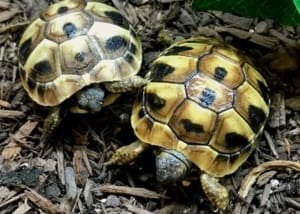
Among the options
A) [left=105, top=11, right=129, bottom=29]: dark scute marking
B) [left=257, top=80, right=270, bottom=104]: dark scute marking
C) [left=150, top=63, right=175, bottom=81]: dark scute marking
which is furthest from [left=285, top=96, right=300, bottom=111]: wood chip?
[left=105, top=11, right=129, bottom=29]: dark scute marking

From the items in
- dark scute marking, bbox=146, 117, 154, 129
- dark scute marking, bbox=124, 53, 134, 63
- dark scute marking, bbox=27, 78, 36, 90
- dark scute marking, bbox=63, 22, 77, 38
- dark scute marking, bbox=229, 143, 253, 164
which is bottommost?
dark scute marking, bbox=229, 143, 253, 164

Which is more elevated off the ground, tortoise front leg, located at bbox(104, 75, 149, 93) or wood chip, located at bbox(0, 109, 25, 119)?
tortoise front leg, located at bbox(104, 75, 149, 93)

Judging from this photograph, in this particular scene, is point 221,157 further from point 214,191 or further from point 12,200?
point 12,200

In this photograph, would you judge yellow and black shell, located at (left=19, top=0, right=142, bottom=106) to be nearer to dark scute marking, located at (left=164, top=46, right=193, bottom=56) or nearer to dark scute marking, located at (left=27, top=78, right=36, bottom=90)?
dark scute marking, located at (left=27, top=78, right=36, bottom=90)

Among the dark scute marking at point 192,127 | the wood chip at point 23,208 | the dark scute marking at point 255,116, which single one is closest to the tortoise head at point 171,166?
the dark scute marking at point 192,127

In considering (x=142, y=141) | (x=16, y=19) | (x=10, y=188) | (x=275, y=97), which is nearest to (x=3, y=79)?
(x=16, y=19)

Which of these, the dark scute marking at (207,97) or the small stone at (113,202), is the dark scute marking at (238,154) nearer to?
the dark scute marking at (207,97)

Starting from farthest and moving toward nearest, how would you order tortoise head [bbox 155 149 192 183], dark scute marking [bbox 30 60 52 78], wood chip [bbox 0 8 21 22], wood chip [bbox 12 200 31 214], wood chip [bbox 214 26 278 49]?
wood chip [bbox 0 8 21 22]
wood chip [bbox 214 26 278 49]
dark scute marking [bbox 30 60 52 78]
wood chip [bbox 12 200 31 214]
tortoise head [bbox 155 149 192 183]

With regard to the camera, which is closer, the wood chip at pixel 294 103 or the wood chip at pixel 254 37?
the wood chip at pixel 294 103
